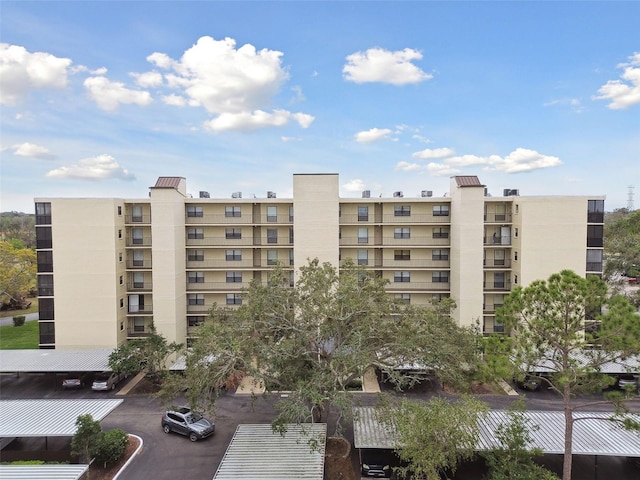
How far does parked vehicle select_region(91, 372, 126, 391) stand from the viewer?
27.0 meters

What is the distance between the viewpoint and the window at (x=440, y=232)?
110 ft

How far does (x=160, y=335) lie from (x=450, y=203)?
84.0ft

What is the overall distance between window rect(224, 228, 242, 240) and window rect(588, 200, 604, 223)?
92.2 feet

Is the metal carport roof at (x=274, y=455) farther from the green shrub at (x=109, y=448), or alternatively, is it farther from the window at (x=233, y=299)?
the window at (x=233, y=299)

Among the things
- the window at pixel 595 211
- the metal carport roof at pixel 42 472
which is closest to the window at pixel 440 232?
the window at pixel 595 211

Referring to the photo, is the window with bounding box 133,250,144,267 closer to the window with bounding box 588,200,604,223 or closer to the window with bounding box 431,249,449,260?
the window with bounding box 431,249,449,260

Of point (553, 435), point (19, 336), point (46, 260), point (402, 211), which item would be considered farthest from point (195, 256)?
point (553, 435)

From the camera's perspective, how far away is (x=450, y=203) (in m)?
32.9

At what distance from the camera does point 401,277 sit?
33.8 meters

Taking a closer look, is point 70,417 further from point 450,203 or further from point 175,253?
point 450,203

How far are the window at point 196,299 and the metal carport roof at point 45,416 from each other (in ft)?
44.8

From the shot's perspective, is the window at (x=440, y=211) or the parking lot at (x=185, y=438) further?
the window at (x=440, y=211)

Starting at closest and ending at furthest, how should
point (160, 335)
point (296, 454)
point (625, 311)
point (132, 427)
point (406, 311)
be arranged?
point (625, 311), point (296, 454), point (406, 311), point (132, 427), point (160, 335)

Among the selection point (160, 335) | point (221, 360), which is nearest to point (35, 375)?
point (160, 335)
